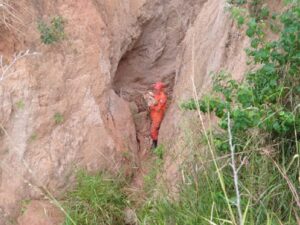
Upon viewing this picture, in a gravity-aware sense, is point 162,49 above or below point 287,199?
above

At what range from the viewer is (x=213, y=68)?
14.4 feet

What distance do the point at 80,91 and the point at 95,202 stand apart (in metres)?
0.93

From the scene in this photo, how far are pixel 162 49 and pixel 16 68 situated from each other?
1.55 meters

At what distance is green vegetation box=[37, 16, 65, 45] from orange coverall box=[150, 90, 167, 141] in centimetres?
100

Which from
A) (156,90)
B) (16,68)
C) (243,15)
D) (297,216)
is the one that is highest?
(16,68)

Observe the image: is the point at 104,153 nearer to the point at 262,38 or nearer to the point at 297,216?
the point at 262,38

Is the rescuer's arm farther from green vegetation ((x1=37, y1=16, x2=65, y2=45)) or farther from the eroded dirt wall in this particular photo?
green vegetation ((x1=37, y1=16, x2=65, y2=45))

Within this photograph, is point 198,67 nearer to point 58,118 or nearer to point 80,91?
point 80,91

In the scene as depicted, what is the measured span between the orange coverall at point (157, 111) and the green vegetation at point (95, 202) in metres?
0.82

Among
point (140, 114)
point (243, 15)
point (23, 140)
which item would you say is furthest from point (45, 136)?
point (243, 15)

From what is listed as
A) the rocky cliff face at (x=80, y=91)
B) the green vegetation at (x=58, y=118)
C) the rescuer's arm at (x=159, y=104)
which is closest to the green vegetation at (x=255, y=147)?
the rocky cliff face at (x=80, y=91)

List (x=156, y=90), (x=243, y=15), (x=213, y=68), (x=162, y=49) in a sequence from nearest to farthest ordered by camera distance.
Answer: (x=243, y=15) → (x=213, y=68) → (x=156, y=90) → (x=162, y=49)

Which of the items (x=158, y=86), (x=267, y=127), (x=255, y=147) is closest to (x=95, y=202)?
(x=158, y=86)

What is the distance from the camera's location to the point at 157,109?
536 cm
